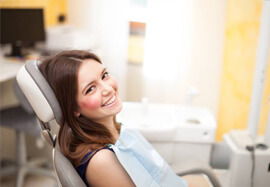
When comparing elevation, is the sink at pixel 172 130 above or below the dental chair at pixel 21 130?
above

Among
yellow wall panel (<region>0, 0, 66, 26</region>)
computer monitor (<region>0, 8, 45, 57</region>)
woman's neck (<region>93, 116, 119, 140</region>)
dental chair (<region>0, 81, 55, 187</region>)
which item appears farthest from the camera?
yellow wall panel (<region>0, 0, 66, 26</region>)

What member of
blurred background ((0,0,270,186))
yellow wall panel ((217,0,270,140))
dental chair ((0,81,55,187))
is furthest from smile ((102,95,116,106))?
dental chair ((0,81,55,187))

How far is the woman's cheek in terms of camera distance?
3.33ft

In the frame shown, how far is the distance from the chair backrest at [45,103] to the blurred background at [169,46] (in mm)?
787

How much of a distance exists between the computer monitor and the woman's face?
5.38 feet

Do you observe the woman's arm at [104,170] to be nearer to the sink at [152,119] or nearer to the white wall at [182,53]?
the sink at [152,119]

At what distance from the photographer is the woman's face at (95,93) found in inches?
40.0

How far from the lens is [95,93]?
102 cm

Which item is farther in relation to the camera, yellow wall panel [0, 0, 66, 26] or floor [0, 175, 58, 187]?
yellow wall panel [0, 0, 66, 26]

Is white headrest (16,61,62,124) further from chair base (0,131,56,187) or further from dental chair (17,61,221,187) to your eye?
chair base (0,131,56,187)

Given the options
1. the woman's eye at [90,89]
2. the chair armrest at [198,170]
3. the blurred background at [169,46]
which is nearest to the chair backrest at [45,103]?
the woman's eye at [90,89]

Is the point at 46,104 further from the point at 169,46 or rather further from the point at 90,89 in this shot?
the point at 169,46

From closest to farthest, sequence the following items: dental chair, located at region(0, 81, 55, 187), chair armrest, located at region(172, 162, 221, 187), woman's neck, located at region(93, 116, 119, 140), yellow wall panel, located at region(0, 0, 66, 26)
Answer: woman's neck, located at region(93, 116, 119, 140) < chair armrest, located at region(172, 162, 221, 187) < dental chair, located at region(0, 81, 55, 187) < yellow wall panel, located at region(0, 0, 66, 26)

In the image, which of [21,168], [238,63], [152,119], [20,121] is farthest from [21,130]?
[238,63]
